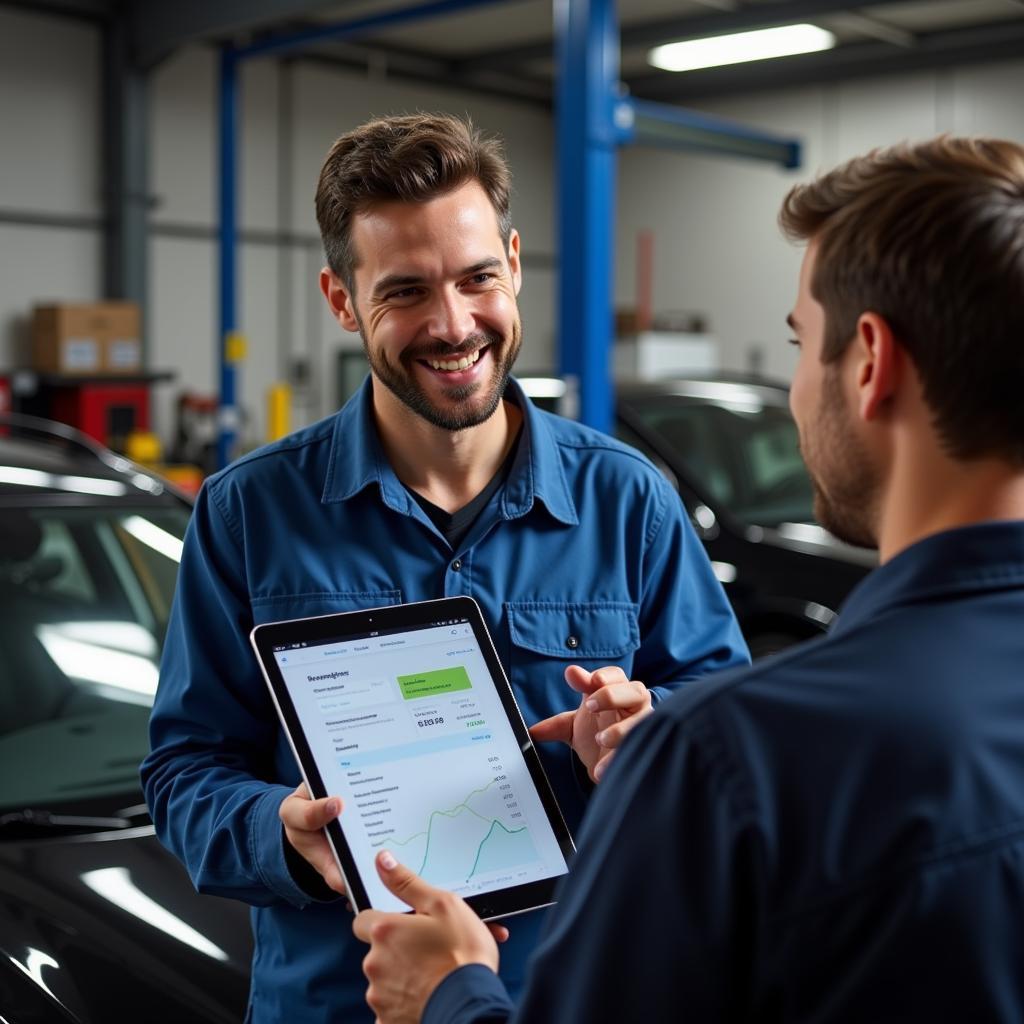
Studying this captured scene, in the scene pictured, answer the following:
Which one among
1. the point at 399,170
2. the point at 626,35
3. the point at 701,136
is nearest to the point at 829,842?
the point at 399,170

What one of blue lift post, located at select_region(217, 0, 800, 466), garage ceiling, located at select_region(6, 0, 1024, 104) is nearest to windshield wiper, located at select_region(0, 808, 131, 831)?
blue lift post, located at select_region(217, 0, 800, 466)

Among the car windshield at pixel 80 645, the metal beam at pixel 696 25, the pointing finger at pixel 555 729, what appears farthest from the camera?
the metal beam at pixel 696 25

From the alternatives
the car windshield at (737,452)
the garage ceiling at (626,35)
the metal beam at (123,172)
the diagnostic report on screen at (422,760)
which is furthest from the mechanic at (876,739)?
the metal beam at (123,172)

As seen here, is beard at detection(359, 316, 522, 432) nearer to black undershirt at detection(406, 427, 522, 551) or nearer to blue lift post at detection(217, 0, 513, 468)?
black undershirt at detection(406, 427, 522, 551)

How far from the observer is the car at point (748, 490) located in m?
4.57

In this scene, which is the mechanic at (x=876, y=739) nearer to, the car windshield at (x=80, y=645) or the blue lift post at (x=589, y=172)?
the car windshield at (x=80, y=645)

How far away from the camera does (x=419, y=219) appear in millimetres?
1583

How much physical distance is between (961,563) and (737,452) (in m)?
4.30

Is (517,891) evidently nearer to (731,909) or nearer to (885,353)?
(731,909)

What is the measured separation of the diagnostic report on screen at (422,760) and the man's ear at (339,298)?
0.49 meters

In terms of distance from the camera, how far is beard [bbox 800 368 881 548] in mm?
947

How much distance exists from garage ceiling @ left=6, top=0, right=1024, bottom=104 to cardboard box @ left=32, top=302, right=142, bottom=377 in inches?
73.3

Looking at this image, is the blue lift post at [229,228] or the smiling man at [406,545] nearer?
the smiling man at [406,545]

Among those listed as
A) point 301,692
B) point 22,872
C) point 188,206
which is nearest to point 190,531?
point 301,692
